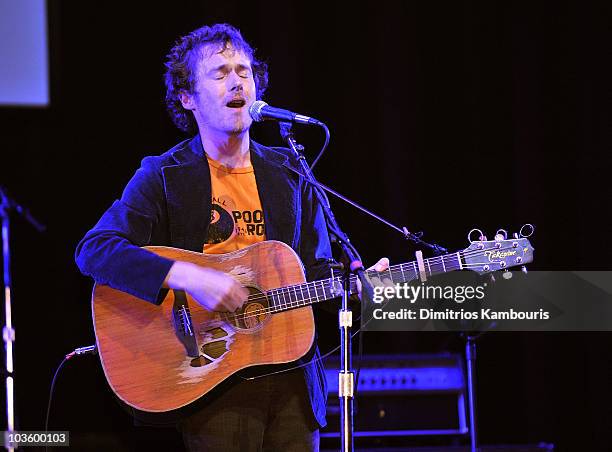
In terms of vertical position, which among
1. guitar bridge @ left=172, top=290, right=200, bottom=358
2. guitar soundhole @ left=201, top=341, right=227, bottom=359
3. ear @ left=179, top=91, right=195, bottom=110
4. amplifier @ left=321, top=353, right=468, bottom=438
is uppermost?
ear @ left=179, top=91, right=195, bottom=110

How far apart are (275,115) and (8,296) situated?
1.97 m

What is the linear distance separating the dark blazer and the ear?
0.65 feet

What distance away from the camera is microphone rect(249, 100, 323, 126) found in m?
2.72

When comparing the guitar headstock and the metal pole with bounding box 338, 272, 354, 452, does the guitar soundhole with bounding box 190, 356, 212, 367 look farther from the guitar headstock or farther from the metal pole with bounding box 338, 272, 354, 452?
the guitar headstock

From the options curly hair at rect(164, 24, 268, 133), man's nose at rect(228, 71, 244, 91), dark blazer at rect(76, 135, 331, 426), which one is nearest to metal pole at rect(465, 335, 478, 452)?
dark blazer at rect(76, 135, 331, 426)

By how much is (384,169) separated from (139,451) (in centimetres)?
221

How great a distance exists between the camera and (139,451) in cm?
392

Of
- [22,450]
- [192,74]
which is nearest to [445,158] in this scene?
[192,74]

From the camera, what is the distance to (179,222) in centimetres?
298

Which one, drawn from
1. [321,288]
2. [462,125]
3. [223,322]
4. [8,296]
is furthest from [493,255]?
[8,296]

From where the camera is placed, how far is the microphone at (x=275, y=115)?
2.72 meters

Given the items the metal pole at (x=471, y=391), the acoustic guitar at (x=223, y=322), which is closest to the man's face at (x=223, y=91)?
the acoustic guitar at (x=223, y=322)

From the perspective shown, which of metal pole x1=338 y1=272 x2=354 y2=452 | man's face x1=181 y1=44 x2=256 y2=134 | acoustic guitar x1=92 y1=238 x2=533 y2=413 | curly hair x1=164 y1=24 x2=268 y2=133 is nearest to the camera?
metal pole x1=338 y1=272 x2=354 y2=452

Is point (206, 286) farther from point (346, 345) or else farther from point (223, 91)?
point (223, 91)
